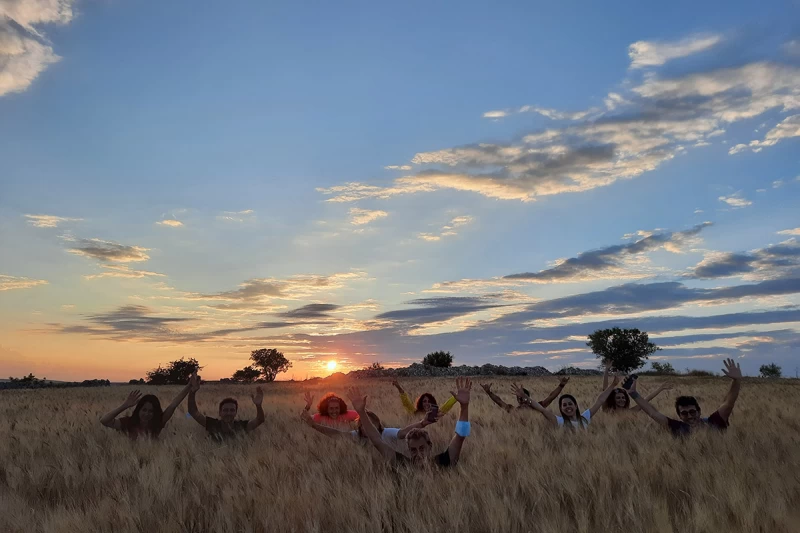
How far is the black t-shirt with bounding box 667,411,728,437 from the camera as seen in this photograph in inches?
345

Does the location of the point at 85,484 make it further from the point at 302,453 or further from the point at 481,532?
the point at 481,532

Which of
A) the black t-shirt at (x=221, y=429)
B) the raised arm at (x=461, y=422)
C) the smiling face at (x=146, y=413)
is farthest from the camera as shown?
the smiling face at (x=146, y=413)

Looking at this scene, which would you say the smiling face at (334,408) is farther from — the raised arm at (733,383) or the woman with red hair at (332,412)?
the raised arm at (733,383)

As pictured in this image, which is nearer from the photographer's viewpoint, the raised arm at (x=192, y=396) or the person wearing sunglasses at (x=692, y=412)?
the person wearing sunglasses at (x=692, y=412)

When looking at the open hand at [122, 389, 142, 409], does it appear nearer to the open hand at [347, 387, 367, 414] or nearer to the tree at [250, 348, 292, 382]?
the open hand at [347, 387, 367, 414]

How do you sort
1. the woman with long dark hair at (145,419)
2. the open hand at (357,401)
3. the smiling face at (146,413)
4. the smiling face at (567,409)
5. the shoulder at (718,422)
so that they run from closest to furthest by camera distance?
the open hand at (357,401)
the shoulder at (718,422)
the smiling face at (567,409)
the woman with long dark hair at (145,419)
the smiling face at (146,413)

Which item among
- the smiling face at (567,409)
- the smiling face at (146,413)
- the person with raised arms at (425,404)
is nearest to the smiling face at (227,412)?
the smiling face at (146,413)

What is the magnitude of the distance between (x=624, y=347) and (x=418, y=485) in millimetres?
72635

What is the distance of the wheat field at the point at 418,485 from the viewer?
15.0 feet

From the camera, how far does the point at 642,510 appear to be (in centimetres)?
478

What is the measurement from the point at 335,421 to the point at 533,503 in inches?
236

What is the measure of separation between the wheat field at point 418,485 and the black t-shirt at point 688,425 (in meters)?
0.20

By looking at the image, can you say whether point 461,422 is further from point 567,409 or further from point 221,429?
point 221,429

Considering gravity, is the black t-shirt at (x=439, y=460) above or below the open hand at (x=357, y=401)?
below
